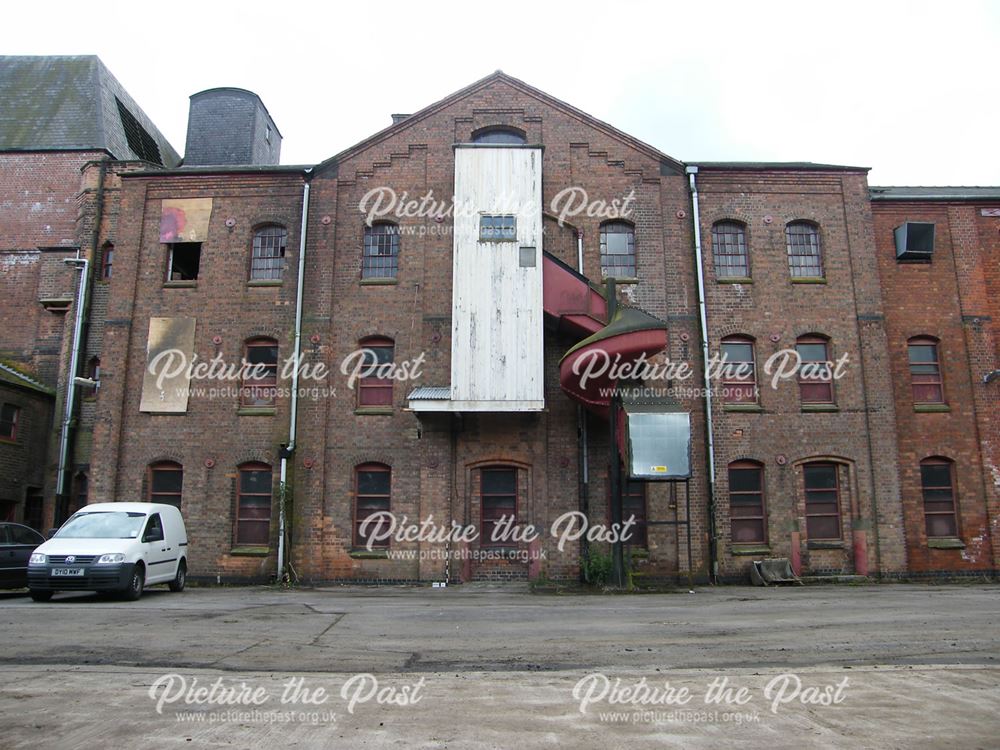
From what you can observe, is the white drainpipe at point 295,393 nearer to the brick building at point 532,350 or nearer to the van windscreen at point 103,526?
the brick building at point 532,350

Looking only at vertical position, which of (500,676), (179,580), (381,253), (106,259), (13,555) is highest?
(106,259)

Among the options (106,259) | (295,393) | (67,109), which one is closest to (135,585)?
(295,393)

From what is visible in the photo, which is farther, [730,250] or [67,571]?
[730,250]

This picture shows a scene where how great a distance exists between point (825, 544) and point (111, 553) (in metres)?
14.8

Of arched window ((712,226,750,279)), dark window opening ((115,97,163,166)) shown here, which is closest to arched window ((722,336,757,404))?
arched window ((712,226,750,279))

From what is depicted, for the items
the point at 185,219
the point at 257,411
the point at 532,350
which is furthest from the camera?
the point at 185,219

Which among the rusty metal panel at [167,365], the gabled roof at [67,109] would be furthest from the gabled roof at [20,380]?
the gabled roof at [67,109]

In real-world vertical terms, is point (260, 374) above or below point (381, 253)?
below

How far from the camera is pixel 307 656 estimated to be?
27.3 feet

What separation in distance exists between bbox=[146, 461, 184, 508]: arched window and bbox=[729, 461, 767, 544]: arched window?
13.1 metres

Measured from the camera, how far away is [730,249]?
18.8 metres

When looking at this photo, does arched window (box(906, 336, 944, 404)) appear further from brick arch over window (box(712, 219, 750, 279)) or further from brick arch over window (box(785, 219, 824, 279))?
brick arch over window (box(712, 219, 750, 279))

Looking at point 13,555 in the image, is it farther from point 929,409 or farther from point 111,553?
point 929,409

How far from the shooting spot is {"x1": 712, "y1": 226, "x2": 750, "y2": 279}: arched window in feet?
61.3
